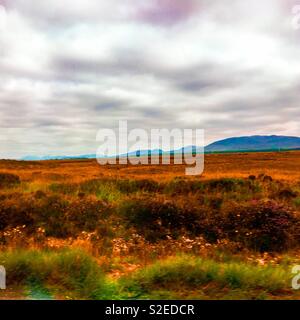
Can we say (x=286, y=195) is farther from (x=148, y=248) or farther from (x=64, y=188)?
(x=64, y=188)

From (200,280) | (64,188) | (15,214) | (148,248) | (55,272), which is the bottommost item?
(148,248)

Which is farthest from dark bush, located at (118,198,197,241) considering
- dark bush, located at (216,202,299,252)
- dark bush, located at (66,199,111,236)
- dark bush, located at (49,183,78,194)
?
dark bush, located at (49,183,78,194)

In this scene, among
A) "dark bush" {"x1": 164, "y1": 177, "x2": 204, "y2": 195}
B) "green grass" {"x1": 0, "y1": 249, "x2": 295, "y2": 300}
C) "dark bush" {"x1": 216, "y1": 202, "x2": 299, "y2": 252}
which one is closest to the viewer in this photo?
"green grass" {"x1": 0, "y1": 249, "x2": 295, "y2": 300}

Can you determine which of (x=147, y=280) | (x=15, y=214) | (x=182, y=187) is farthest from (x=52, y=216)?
(x=182, y=187)

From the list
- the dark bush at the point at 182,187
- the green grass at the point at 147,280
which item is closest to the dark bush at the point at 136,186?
the dark bush at the point at 182,187

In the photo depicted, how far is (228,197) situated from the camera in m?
16.8

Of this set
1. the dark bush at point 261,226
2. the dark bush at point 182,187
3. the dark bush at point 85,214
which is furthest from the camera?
the dark bush at point 182,187

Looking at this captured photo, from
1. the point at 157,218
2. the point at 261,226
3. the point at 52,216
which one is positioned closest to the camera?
the point at 261,226

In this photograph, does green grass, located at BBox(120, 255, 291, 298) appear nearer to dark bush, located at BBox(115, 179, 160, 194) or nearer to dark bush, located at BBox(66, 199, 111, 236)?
dark bush, located at BBox(66, 199, 111, 236)

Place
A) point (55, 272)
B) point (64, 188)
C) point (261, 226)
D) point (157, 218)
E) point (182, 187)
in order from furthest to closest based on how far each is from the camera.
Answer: point (64, 188)
point (182, 187)
point (157, 218)
point (261, 226)
point (55, 272)

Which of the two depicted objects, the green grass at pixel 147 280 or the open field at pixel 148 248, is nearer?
the green grass at pixel 147 280

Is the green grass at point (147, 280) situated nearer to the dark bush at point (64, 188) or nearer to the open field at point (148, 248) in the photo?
the open field at point (148, 248)

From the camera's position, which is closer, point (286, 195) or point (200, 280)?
point (200, 280)
